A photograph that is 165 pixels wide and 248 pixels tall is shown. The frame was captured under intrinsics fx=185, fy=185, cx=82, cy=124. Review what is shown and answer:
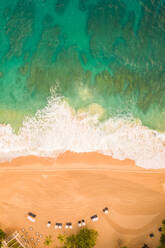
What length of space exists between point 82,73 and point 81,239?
190 inches

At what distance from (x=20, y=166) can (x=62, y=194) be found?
154cm

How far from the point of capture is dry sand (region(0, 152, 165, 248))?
5.44 m

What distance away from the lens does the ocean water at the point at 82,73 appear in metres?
5.78

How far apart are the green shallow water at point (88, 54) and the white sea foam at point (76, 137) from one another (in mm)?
326

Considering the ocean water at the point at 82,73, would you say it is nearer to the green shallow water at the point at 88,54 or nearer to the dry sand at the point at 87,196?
the green shallow water at the point at 88,54

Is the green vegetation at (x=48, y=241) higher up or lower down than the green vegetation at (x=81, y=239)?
lower down

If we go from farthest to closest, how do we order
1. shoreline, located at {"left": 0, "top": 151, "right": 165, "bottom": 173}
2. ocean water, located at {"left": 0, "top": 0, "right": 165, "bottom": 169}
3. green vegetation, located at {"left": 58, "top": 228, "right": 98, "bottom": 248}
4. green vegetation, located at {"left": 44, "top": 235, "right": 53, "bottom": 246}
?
1. ocean water, located at {"left": 0, "top": 0, "right": 165, "bottom": 169}
2. shoreline, located at {"left": 0, "top": 151, "right": 165, "bottom": 173}
3. green vegetation, located at {"left": 44, "top": 235, "right": 53, "bottom": 246}
4. green vegetation, located at {"left": 58, "top": 228, "right": 98, "bottom": 248}

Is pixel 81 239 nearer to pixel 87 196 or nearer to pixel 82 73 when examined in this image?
pixel 87 196

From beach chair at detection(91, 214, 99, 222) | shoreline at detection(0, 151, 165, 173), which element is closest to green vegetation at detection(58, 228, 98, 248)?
beach chair at detection(91, 214, 99, 222)

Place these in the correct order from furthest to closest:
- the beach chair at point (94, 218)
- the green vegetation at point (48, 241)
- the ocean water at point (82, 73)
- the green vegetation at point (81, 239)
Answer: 1. the ocean water at point (82, 73)
2. the beach chair at point (94, 218)
3. the green vegetation at point (48, 241)
4. the green vegetation at point (81, 239)

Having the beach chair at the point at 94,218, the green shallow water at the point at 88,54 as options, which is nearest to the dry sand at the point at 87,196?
the beach chair at the point at 94,218

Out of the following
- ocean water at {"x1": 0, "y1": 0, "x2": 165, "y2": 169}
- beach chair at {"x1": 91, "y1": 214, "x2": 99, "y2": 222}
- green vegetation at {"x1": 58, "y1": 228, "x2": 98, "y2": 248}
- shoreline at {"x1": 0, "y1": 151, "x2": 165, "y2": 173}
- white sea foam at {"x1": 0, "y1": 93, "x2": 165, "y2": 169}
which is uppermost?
ocean water at {"x1": 0, "y1": 0, "x2": 165, "y2": 169}

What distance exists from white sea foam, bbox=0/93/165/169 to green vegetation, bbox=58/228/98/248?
7.44 feet

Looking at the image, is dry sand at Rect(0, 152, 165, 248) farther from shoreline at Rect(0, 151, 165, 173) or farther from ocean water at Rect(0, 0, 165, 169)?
ocean water at Rect(0, 0, 165, 169)
